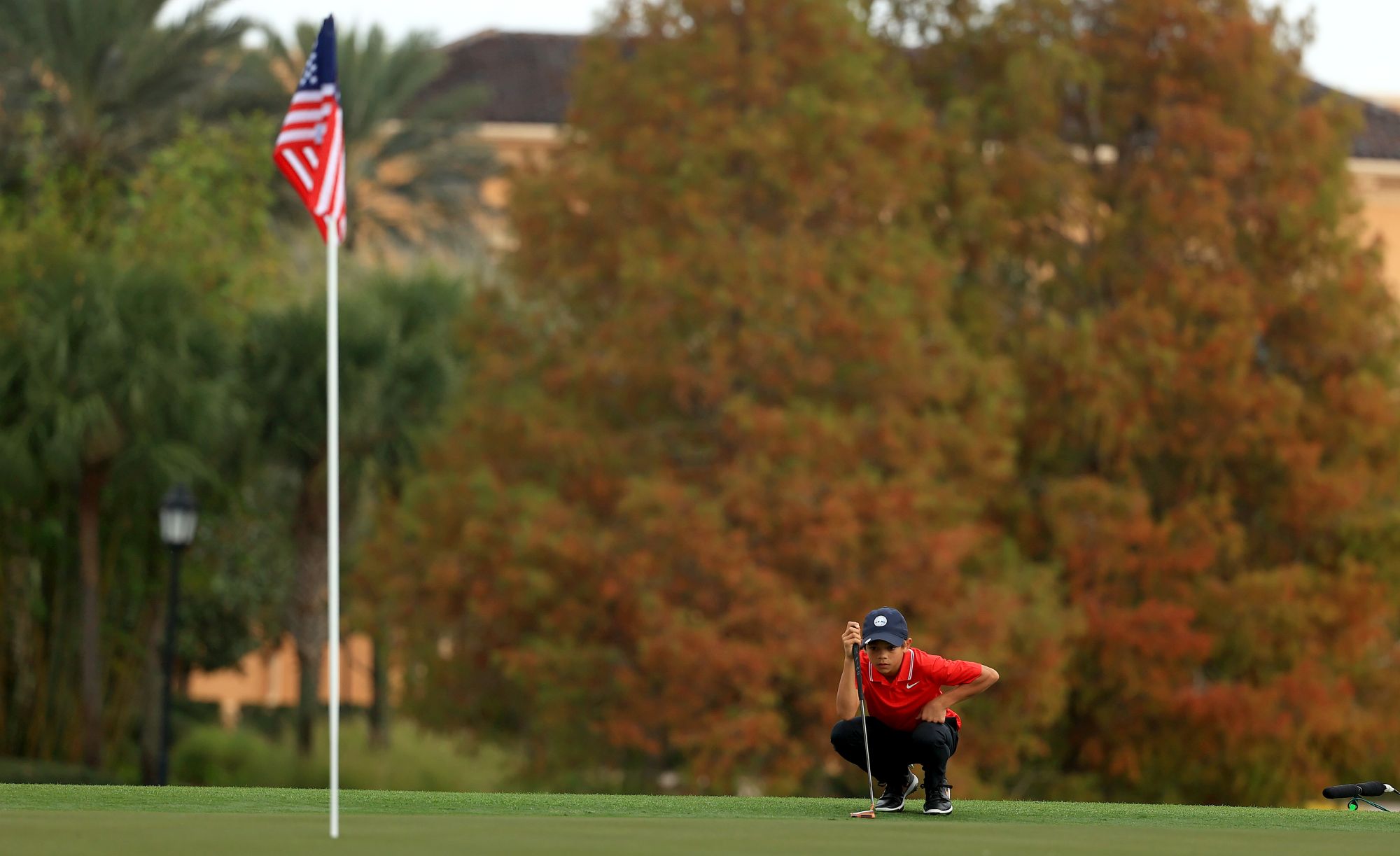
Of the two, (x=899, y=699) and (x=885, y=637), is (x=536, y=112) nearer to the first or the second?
(x=899, y=699)

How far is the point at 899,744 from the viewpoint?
9430mm

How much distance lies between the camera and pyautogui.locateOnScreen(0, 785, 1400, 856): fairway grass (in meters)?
7.69

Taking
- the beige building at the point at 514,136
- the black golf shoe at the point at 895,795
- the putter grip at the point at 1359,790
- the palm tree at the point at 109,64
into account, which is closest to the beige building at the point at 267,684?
the beige building at the point at 514,136

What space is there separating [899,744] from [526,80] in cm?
3671

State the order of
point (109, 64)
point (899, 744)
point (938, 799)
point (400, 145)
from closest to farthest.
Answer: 1. point (899, 744)
2. point (938, 799)
3. point (109, 64)
4. point (400, 145)

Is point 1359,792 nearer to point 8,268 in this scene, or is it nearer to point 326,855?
point 326,855

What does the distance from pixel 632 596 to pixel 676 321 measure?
3.02 m

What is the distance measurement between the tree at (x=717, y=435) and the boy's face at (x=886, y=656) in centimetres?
1072

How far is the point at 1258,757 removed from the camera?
22.8 m

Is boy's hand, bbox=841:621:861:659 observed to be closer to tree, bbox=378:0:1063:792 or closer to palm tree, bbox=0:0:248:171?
tree, bbox=378:0:1063:792

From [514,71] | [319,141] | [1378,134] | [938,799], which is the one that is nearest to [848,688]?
[938,799]

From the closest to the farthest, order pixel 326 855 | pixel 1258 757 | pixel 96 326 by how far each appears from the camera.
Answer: pixel 326 855, pixel 1258 757, pixel 96 326

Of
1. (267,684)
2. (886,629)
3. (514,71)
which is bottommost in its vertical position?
(267,684)

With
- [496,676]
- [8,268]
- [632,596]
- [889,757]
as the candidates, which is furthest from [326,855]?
[8,268]
